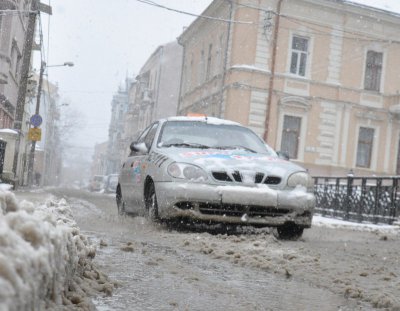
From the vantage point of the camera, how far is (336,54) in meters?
26.6

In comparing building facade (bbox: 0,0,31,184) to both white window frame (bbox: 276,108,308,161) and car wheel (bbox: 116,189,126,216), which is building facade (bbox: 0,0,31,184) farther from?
white window frame (bbox: 276,108,308,161)

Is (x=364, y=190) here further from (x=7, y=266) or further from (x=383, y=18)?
(x=383, y=18)

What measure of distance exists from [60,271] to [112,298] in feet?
2.26

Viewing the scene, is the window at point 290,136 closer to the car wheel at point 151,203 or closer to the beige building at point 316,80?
the beige building at point 316,80

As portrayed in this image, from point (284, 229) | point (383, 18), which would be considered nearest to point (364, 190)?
point (284, 229)

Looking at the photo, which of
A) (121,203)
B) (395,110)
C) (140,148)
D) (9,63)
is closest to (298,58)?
(395,110)

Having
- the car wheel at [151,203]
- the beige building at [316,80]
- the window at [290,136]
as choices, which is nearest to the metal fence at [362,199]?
the car wheel at [151,203]

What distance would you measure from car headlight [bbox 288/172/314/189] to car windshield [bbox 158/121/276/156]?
85 centimetres

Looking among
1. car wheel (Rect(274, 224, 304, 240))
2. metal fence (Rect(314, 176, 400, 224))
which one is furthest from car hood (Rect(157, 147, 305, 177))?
metal fence (Rect(314, 176, 400, 224))

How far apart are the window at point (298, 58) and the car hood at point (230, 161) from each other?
2001 centimetres

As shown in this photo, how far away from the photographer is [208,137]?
7.63 m

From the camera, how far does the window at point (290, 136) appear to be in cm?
2611

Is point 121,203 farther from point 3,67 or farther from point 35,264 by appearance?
point 3,67

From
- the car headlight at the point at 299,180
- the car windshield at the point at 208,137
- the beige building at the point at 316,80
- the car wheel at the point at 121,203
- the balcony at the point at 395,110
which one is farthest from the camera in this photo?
the balcony at the point at 395,110
